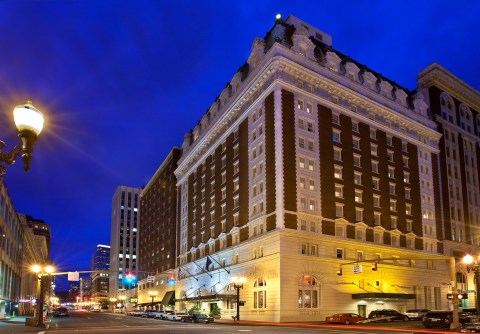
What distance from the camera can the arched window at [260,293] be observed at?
62791 mm

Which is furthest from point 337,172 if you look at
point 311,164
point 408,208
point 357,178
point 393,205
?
point 408,208

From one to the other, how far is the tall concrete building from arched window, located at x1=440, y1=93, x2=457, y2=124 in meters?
0.67

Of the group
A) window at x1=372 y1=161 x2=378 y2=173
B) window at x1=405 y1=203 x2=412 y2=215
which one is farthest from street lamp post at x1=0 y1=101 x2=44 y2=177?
window at x1=405 y1=203 x2=412 y2=215

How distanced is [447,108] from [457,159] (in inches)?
407

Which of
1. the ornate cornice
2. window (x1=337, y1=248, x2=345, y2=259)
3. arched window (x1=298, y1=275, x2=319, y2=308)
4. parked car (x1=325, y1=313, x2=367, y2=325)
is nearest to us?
parked car (x1=325, y1=313, x2=367, y2=325)

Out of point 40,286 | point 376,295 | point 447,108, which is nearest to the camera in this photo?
point 40,286

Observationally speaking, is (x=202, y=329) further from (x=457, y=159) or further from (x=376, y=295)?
(x=457, y=159)

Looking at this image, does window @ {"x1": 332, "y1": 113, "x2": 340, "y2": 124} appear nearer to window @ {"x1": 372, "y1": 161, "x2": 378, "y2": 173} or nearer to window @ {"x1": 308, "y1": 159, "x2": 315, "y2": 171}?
window @ {"x1": 308, "y1": 159, "x2": 315, "y2": 171}

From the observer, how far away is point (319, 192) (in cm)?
6700

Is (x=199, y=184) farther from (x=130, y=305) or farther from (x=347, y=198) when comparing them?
(x=130, y=305)

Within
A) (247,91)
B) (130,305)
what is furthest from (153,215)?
(247,91)

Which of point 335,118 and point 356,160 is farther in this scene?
point 356,160

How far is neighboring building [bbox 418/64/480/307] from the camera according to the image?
283 feet

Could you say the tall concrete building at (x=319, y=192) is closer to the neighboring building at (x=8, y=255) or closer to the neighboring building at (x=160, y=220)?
the neighboring building at (x=160, y=220)
